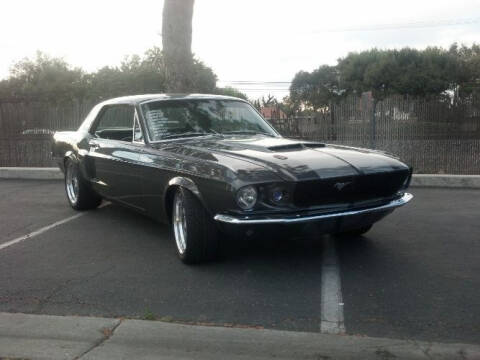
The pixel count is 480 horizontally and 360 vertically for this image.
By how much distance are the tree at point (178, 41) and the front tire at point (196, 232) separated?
726cm

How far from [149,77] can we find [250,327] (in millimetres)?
32520

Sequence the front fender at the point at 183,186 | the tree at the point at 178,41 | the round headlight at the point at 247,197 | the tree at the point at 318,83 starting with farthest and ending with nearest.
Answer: the tree at the point at 318,83
the tree at the point at 178,41
the front fender at the point at 183,186
the round headlight at the point at 247,197

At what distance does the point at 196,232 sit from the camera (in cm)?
467

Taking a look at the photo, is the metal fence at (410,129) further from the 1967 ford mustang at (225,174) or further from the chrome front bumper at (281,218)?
the chrome front bumper at (281,218)

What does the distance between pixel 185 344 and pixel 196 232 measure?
1370mm

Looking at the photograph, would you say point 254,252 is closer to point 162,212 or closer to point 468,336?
point 162,212

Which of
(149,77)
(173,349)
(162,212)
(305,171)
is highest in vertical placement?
(149,77)

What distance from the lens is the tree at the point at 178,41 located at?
37.7 ft

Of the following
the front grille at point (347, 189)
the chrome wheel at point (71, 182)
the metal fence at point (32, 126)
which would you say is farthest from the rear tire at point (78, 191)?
the metal fence at point (32, 126)

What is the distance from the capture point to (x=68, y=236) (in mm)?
6172

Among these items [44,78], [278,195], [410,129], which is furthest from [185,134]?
[44,78]

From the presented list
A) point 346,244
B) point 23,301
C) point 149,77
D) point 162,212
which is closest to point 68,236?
point 162,212

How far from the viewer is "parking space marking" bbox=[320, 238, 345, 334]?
3631mm

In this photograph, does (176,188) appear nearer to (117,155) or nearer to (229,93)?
(117,155)
